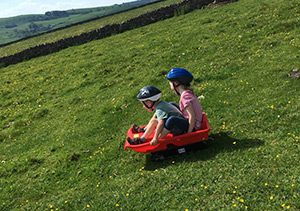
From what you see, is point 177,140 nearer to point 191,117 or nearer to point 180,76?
point 191,117

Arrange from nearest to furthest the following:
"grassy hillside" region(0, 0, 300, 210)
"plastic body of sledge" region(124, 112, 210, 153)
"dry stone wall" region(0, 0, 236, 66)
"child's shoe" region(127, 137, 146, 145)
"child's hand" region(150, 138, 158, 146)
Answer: "grassy hillside" region(0, 0, 300, 210), "plastic body of sledge" region(124, 112, 210, 153), "child's hand" region(150, 138, 158, 146), "child's shoe" region(127, 137, 146, 145), "dry stone wall" region(0, 0, 236, 66)

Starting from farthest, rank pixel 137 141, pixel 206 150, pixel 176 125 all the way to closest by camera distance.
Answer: pixel 137 141
pixel 206 150
pixel 176 125

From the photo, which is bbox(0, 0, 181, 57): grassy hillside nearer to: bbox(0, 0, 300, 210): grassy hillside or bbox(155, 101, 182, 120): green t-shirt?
bbox(0, 0, 300, 210): grassy hillside

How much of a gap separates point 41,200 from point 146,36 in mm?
25743

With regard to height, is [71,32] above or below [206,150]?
below

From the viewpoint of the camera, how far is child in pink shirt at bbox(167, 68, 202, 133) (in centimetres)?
1242

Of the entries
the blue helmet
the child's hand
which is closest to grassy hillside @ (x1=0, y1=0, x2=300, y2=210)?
the child's hand

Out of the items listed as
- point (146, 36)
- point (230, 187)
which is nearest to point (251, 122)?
point (230, 187)

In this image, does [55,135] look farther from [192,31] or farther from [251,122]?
[192,31]

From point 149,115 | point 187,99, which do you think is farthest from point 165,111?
point 149,115

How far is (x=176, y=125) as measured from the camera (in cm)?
1229

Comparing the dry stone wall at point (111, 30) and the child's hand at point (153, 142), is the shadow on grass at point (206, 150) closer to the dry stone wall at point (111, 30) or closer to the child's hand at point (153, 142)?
the child's hand at point (153, 142)

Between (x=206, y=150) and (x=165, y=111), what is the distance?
77.9 inches

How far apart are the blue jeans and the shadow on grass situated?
2.68 feet
